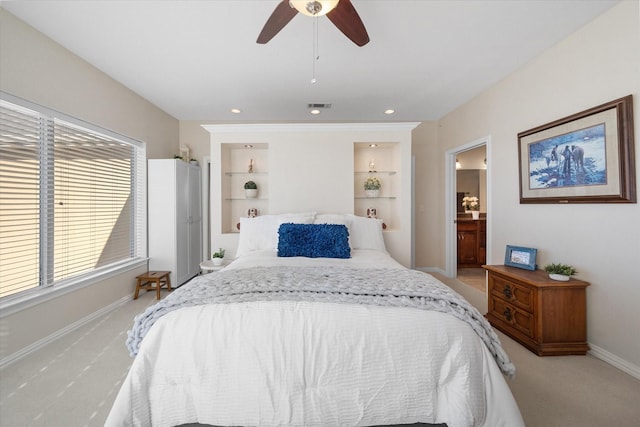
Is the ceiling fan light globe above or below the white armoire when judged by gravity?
above

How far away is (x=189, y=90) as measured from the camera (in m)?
3.29

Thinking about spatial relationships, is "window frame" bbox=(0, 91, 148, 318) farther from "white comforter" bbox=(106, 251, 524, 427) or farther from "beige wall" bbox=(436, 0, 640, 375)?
"beige wall" bbox=(436, 0, 640, 375)

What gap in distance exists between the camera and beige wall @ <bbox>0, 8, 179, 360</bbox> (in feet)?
6.67


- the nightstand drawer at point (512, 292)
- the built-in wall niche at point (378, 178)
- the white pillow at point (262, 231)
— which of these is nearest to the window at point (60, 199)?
the white pillow at point (262, 231)

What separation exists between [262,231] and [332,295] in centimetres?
178

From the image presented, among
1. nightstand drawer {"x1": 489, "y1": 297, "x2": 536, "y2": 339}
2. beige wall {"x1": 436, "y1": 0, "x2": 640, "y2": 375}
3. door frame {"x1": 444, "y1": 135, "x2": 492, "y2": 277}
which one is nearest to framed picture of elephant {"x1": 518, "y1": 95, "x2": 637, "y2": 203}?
beige wall {"x1": 436, "y1": 0, "x2": 640, "y2": 375}

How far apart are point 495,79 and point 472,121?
0.62m

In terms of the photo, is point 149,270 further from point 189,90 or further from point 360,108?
point 360,108

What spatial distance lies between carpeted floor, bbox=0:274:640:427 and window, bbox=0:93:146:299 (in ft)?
2.19

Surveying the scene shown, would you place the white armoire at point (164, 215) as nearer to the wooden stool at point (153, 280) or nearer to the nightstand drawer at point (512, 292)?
the wooden stool at point (153, 280)

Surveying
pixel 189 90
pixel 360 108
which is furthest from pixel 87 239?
pixel 360 108

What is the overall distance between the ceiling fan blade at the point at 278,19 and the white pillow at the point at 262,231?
180 centimetres

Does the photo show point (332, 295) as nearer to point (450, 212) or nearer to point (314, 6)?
point (314, 6)

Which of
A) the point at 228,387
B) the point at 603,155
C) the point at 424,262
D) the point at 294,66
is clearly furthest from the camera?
the point at 424,262
